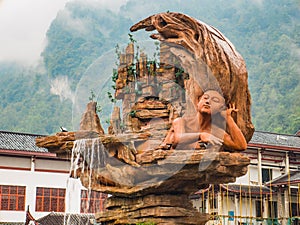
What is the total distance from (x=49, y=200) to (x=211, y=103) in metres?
12.7

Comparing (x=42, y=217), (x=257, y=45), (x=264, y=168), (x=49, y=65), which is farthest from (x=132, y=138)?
(x=257, y=45)

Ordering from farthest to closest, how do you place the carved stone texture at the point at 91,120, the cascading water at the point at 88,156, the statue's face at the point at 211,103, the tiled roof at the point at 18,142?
the tiled roof at the point at 18,142, the carved stone texture at the point at 91,120, the cascading water at the point at 88,156, the statue's face at the point at 211,103

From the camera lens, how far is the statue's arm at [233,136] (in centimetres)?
885

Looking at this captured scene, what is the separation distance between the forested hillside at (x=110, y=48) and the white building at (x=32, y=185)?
6.70m

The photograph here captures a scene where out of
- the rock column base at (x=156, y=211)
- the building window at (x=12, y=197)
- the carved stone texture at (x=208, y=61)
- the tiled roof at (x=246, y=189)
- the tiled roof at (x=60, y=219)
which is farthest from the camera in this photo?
the building window at (x=12, y=197)

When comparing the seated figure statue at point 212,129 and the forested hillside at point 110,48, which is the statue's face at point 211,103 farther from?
the forested hillside at point 110,48

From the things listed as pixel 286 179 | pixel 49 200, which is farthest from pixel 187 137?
pixel 286 179

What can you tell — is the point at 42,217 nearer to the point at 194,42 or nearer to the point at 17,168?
the point at 17,168

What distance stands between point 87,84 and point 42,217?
30.6 feet

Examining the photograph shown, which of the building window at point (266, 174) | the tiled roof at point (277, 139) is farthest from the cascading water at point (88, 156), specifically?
the tiled roof at point (277, 139)

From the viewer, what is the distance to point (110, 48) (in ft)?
113

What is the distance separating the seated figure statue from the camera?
8.82 metres

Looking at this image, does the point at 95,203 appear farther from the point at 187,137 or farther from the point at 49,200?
the point at 187,137

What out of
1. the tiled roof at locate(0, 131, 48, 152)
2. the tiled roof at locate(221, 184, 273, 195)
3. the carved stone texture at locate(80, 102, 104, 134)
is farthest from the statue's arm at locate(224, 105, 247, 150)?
the tiled roof at locate(0, 131, 48, 152)
